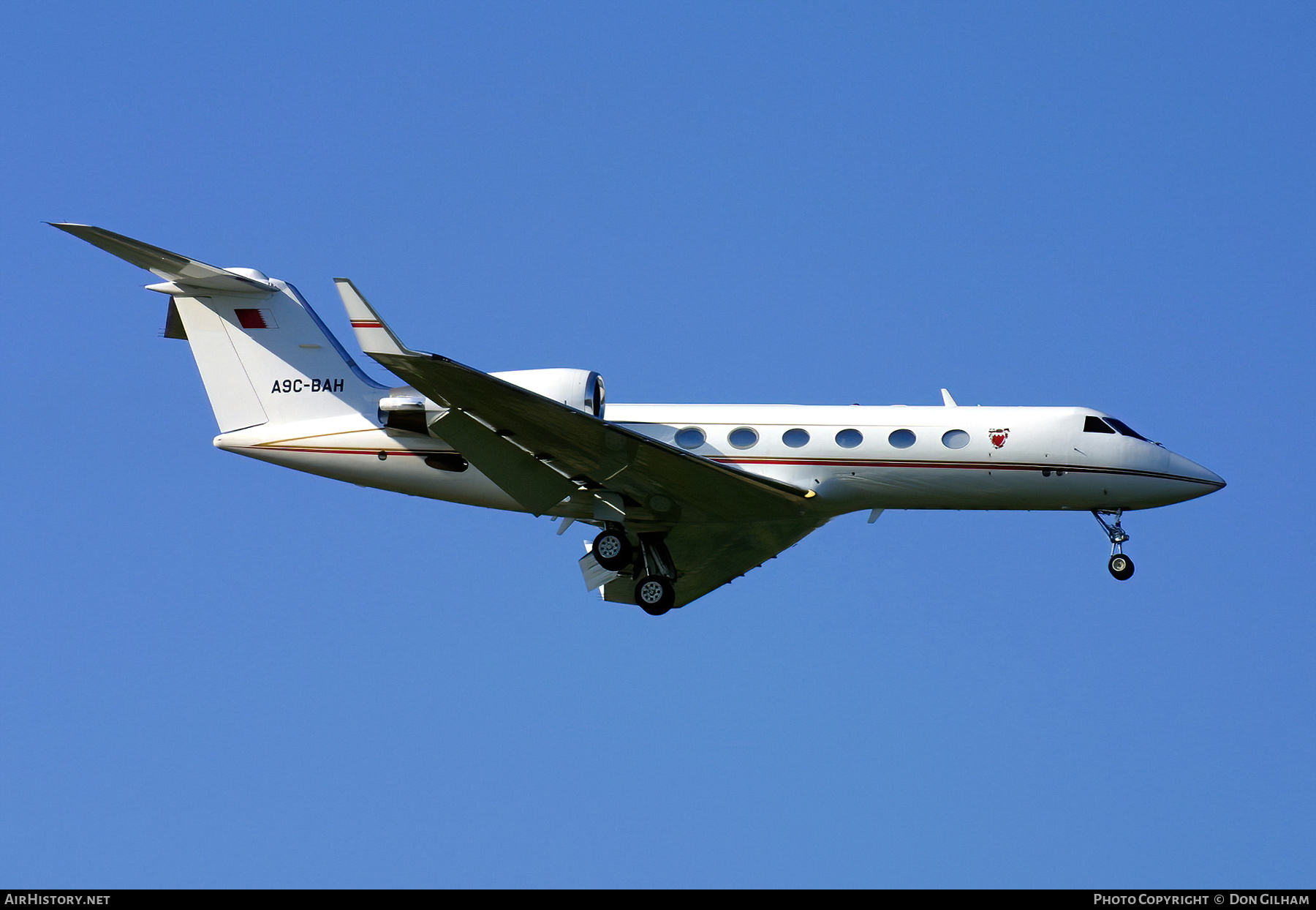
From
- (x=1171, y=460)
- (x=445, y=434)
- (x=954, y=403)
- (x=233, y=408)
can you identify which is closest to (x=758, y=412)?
(x=954, y=403)

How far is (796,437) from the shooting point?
65.2 ft

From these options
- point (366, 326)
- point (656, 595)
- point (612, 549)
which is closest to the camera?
point (366, 326)

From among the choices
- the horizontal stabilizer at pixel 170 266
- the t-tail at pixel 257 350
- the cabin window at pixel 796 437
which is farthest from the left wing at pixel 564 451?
the horizontal stabilizer at pixel 170 266

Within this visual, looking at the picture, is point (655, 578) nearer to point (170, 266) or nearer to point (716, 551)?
point (716, 551)

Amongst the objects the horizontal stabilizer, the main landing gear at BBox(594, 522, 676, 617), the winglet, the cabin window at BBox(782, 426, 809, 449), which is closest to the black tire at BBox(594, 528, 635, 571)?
the main landing gear at BBox(594, 522, 676, 617)

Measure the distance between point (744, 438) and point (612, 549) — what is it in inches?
96.0

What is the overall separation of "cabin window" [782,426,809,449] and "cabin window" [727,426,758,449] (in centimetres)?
41

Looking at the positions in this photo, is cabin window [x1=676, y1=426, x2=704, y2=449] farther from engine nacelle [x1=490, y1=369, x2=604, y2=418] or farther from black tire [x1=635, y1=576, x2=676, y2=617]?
black tire [x1=635, y1=576, x2=676, y2=617]

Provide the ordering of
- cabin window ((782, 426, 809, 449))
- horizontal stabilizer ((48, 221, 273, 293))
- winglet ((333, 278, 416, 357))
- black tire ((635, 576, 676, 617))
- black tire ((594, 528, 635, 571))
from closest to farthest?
winglet ((333, 278, 416, 357)), horizontal stabilizer ((48, 221, 273, 293)), cabin window ((782, 426, 809, 449)), black tire ((594, 528, 635, 571)), black tire ((635, 576, 676, 617))

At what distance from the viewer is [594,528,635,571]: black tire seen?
791 inches

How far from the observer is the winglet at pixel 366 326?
1631 cm

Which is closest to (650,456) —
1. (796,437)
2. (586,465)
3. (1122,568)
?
(586,465)

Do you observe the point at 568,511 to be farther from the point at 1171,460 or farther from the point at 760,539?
the point at 1171,460

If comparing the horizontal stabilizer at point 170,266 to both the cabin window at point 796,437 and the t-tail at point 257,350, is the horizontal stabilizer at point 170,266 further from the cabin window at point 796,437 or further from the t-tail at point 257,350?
the cabin window at point 796,437
